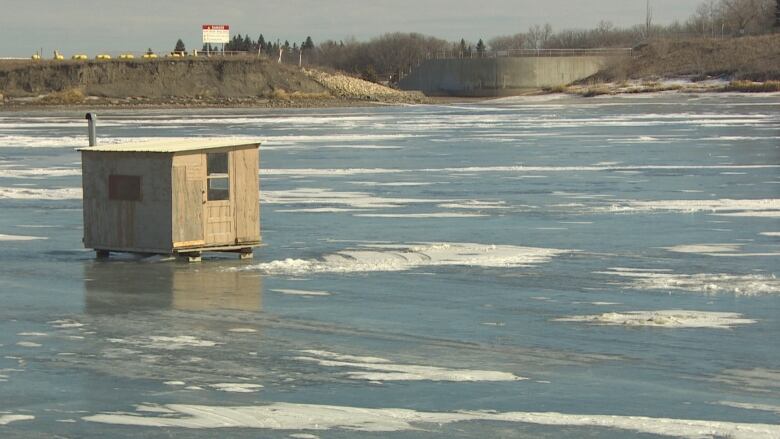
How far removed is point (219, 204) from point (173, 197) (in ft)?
2.07

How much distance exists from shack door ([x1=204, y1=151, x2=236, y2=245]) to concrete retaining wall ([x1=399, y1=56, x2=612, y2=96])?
348 ft

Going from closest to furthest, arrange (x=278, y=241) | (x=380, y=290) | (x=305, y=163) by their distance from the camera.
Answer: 1. (x=380, y=290)
2. (x=278, y=241)
3. (x=305, y=163)

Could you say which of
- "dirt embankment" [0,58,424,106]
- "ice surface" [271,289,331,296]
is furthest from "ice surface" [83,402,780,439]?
"dirt embankment" [0,58,424,106]

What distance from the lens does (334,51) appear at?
579 ft

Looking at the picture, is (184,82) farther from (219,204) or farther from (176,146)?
(219,204)

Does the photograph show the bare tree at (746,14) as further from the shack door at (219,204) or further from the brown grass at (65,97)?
the shack door at (219,204)

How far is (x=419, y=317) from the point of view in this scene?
13.2 m

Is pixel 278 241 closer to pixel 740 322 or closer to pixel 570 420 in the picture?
pixel 740 322

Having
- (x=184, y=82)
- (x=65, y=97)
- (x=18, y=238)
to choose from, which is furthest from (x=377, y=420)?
(x=184, y=82)

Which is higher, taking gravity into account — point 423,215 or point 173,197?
point 173,197

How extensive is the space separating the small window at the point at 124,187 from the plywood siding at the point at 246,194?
1187mm

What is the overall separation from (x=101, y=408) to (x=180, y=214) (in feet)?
24.6

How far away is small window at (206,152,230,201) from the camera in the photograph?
691 inches

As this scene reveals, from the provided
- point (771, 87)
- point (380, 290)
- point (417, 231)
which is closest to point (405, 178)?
point (417, 231)
